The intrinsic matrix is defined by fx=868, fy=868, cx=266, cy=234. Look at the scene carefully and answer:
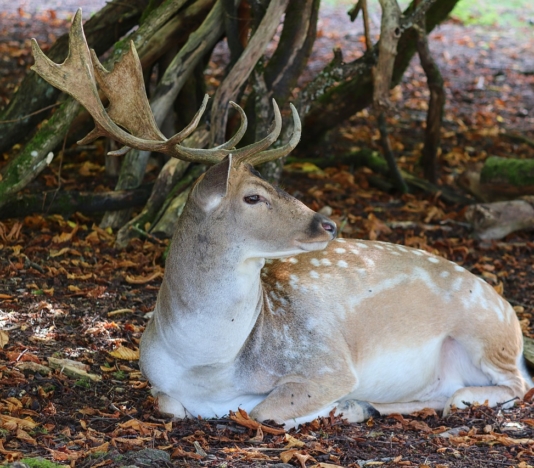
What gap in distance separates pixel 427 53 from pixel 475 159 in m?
2.12

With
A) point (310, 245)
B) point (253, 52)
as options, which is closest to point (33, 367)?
point (310, 245)

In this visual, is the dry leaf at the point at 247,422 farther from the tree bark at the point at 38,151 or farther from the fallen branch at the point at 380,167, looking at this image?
the fallen branch at the point at 380,167

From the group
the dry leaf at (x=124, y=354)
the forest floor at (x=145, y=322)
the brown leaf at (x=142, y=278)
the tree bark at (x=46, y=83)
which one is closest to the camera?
the forest floor at (x=145, y=322)

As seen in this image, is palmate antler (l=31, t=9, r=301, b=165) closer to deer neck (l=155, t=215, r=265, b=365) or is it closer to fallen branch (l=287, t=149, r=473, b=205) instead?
deer neck (l=155, t=215, r=265, b=365)

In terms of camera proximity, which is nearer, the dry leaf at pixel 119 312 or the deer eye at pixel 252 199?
the deer eye at pixel 252 199

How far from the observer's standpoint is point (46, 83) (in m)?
7.82

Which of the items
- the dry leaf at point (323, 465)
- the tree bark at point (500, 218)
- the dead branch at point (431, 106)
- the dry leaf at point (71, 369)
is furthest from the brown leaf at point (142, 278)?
the dead branch at point (431, 106)

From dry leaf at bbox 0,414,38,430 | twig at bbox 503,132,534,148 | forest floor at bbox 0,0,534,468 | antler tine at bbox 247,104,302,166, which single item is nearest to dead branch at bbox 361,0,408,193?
forest floor at bbox 0,0,534,468

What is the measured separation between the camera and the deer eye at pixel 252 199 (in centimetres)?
446

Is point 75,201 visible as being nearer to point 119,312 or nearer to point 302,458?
point 119,312

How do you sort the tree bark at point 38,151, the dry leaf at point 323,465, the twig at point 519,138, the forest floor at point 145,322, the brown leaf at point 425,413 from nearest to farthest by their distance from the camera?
1. the dry leaf at point 323,465
2. the forest floor at point 145,322
3. the brown leaf at point 425,413
4. the tree bark at point 38,151
5. the twig at point 519,138

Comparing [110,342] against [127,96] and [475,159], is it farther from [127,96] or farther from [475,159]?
[475,159]

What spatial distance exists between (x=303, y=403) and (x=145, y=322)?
1628mm

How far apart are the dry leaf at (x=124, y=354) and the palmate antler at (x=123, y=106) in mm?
1490
